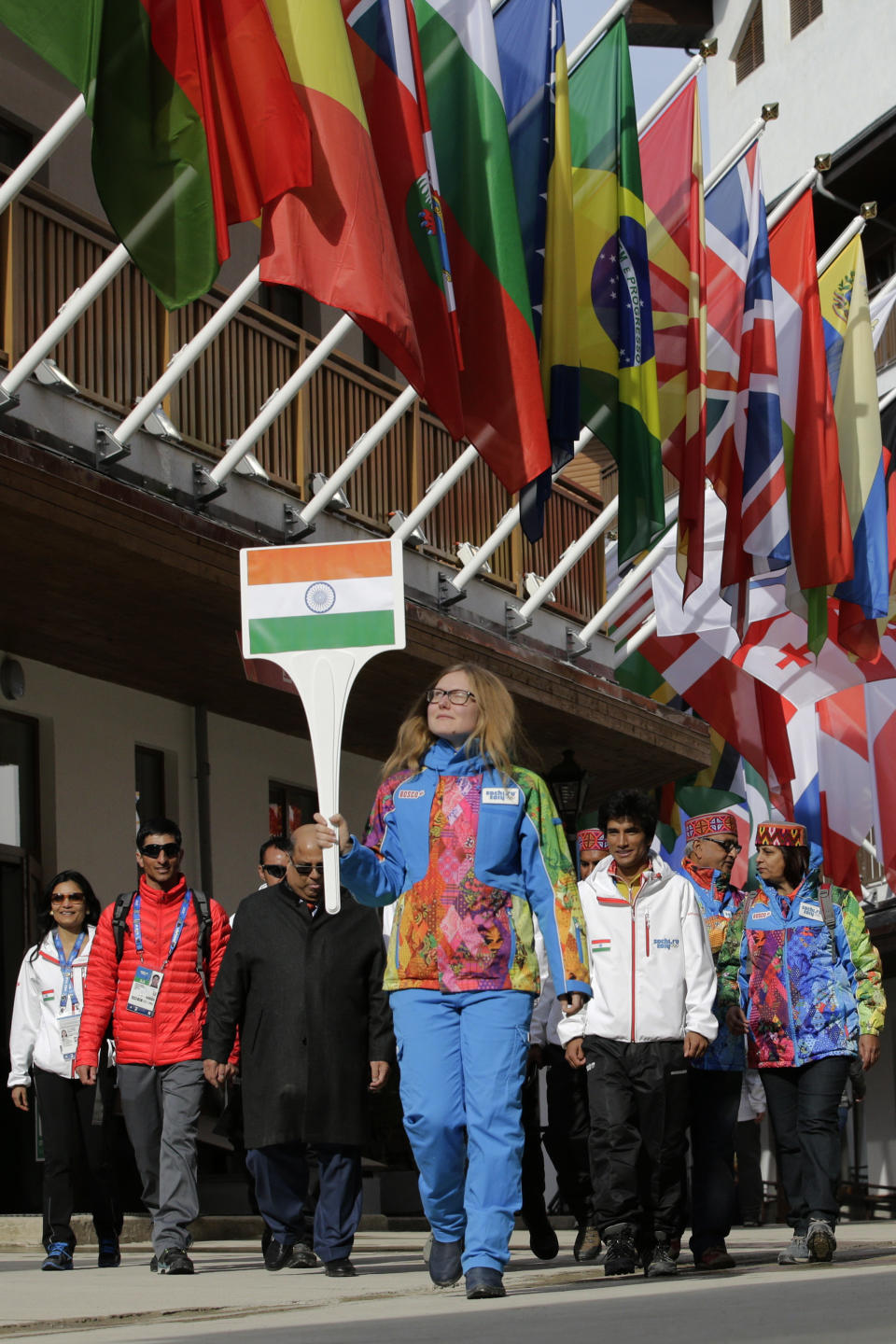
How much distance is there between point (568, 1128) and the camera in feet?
33.8

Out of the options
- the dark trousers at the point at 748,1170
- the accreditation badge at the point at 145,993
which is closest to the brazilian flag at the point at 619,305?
the dark trousers at the point at 748,1170

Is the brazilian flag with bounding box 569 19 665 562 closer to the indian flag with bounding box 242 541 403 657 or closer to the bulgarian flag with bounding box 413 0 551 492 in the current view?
the bulgarian flag with bounding box 413 0 551 492

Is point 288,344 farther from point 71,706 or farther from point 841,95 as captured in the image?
point 841,95

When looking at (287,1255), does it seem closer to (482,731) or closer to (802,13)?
(482,731)

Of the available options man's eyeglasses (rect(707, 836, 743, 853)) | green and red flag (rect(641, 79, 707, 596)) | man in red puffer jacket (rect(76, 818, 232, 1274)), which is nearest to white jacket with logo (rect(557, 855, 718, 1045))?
man's eyeglasses (rect(707, 836, 743, 853))

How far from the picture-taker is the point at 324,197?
11.3 metres

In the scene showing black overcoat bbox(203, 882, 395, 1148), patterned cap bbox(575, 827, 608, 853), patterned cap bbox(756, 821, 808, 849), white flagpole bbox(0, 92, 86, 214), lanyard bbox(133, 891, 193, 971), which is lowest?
black overcoat bbox(203, 882, 395, 1148)

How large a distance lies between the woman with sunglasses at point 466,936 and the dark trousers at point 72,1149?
2.76 meters

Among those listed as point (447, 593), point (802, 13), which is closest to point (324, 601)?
point (447, 593)

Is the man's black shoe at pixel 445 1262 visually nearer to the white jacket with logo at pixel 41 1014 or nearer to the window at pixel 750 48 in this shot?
the white jacket with logo at pixel 41 1014

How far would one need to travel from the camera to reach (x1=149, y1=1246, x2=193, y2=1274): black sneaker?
9070mm

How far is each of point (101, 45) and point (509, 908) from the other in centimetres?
501

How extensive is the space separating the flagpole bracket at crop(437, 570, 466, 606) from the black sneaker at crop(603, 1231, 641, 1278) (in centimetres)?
903

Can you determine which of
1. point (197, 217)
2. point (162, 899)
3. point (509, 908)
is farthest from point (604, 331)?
point (509, 908)
